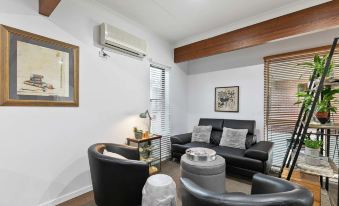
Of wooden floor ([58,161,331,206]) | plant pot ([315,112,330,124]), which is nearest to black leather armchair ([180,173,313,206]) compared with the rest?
plant pot ([315,112,330,124])

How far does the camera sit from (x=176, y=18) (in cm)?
300

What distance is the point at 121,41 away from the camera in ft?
9.16

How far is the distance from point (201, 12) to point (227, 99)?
199 centimetres

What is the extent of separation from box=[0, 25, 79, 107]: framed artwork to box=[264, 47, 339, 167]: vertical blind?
3430mm

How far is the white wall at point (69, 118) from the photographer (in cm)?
187

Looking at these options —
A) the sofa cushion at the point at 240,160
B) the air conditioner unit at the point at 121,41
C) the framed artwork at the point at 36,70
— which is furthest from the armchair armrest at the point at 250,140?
the framed artwork at the point at 36,70

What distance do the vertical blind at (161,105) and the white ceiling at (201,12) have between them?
957mm

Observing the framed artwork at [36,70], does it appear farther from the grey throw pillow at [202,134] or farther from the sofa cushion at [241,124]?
the sofa cushion at [241,124]

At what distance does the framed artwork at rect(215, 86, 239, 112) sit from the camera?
3842mm

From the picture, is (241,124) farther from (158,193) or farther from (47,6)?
(47,6)

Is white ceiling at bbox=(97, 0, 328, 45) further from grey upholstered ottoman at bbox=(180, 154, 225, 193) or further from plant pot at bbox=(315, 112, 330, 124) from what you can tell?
grey upholstered ottoman at bbox=(180, 154, 225, 193)

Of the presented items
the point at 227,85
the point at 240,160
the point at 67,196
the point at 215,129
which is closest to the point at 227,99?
the point at 227,85

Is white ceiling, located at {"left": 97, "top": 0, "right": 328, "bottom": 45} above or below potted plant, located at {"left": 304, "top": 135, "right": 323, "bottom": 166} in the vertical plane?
above

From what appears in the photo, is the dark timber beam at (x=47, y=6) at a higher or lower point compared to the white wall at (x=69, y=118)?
higher
